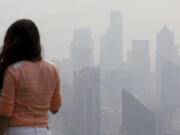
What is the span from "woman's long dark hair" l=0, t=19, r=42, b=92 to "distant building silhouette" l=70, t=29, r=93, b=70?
20.5 metres

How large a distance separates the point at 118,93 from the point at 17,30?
2368 centimetres

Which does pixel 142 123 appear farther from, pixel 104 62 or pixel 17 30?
pixel 17 30

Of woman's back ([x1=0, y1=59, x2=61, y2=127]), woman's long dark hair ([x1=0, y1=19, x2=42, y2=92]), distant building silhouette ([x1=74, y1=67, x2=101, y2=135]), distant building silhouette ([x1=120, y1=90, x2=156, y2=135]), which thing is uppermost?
woman's long dark hair ([x1=0, y1=19, x2=42, y2=92])

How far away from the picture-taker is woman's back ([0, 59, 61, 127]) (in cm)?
84

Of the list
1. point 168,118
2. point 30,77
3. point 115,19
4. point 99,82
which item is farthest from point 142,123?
point 30,77

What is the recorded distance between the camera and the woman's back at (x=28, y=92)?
839mm

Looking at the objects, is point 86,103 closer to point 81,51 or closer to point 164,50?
point 81,51

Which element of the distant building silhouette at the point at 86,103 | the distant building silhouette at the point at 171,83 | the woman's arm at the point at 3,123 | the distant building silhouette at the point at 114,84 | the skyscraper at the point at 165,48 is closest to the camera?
the woman's arm at the point at 3,123

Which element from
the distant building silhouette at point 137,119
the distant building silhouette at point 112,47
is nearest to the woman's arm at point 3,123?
the distant building silhouette at point 137,119

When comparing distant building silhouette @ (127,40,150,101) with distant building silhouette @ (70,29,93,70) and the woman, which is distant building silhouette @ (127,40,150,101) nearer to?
distant building silhouette @ (70,29,93,70)

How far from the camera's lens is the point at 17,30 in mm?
Answer: 864

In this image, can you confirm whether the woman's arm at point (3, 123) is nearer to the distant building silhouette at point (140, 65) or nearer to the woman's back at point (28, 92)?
the woman's back at point (28, 92)

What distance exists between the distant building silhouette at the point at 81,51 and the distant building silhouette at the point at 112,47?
5.15 feet

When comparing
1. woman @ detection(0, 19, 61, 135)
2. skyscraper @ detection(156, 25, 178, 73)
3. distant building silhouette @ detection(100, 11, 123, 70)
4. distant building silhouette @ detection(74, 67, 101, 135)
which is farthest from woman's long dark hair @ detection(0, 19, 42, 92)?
skyscraper @ detection(156, 25, 178, 73)
